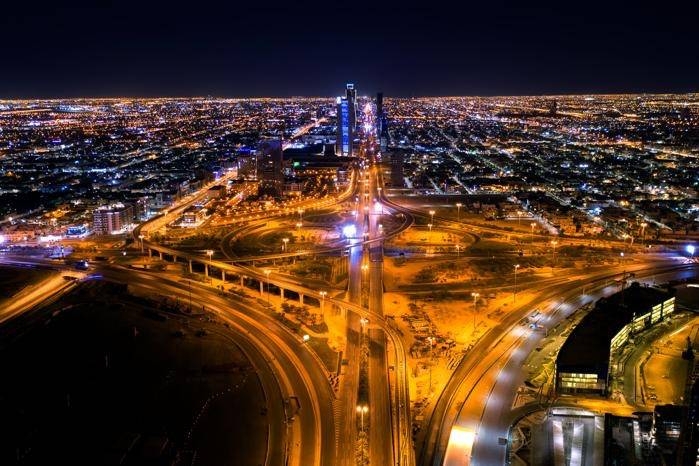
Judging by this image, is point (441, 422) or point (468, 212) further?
point (468, 212)

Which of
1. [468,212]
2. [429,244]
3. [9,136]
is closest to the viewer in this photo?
[429,244]

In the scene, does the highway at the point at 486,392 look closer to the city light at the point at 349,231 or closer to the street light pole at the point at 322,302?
the street light pole at the point at 322,302

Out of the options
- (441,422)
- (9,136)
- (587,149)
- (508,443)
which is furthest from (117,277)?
(9,136)

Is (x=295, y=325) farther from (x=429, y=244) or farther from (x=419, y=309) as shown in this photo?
(x=429, y=244)

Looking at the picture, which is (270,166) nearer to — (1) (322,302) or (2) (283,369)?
(1) (322,302)

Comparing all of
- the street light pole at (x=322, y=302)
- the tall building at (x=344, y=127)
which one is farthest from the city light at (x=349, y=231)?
the tall building at (x=344, y=127)

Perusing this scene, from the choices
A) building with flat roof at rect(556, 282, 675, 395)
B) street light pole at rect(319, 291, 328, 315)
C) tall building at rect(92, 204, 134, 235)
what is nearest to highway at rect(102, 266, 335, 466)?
street light pole at rect(319, 291, 328, 315)

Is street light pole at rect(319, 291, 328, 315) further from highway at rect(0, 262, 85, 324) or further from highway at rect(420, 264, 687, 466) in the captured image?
highway at rect(0, 262, 85, 324)
